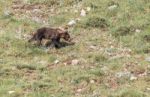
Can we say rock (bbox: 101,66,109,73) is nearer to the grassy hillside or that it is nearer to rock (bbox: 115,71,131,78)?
the grassy hillside

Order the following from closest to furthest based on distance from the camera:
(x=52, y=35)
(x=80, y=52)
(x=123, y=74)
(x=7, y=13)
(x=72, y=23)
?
(x=123, y=74), (x=80, y=52), (x=52, y=35), (x=72, y=23), (x=7, y=13)

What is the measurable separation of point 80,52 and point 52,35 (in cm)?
70

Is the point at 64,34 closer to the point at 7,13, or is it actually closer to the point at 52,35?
the point at 52,35

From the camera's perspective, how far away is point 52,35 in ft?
32.2

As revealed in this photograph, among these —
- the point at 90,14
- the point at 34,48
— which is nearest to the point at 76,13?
the point at 90,14

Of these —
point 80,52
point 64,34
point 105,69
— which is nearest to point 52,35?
point 64,34

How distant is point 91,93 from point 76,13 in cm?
419

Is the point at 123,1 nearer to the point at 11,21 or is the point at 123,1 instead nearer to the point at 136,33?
the point at 136,33

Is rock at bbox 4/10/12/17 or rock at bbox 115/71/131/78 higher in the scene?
rock at bbox 115/71/131/78

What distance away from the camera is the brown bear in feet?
32.0

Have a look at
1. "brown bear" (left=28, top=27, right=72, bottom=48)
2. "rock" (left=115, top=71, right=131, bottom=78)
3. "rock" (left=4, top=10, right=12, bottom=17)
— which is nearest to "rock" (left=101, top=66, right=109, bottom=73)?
"rock" (left=115, top=71, right=131, bottom=78)

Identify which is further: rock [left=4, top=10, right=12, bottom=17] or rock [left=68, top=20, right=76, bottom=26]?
rock [left=4, top=10, right=12, bottom=17]

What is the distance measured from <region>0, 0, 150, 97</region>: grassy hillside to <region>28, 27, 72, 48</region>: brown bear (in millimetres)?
174

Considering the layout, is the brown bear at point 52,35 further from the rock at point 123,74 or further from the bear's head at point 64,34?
the rock at point 123,74
